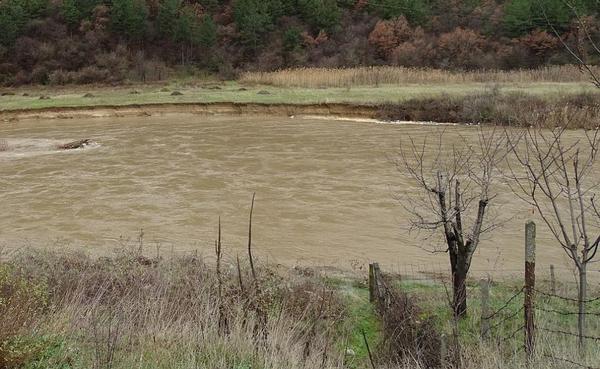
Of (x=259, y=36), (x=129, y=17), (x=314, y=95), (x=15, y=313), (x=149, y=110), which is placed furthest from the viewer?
(x=259, y=36)

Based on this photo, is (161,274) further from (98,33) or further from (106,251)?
(98,33)

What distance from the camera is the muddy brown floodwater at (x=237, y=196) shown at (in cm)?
1125

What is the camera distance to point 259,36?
6222 cm

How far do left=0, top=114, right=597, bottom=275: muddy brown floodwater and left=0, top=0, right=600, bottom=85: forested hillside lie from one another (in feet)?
101

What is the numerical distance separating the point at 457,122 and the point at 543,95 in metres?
3.73

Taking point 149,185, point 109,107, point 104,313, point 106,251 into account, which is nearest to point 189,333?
point 104,313

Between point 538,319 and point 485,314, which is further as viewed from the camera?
point 538,319

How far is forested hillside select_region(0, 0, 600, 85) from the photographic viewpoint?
55031 millimetres

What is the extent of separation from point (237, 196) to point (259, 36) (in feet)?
A: 161

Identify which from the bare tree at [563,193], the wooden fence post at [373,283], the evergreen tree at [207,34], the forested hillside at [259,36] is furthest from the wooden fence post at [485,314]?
the evergreen tree at [207,34]

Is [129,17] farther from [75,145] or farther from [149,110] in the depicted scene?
[75,145]

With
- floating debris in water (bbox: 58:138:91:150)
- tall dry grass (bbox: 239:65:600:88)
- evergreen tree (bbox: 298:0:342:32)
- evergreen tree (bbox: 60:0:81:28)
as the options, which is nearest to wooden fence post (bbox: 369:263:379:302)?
floating debris in water (bbox: 58:138:91:150)

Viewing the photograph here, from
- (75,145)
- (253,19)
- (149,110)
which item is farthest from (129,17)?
(75,145)

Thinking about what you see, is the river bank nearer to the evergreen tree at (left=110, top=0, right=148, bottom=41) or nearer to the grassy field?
the grassy field
